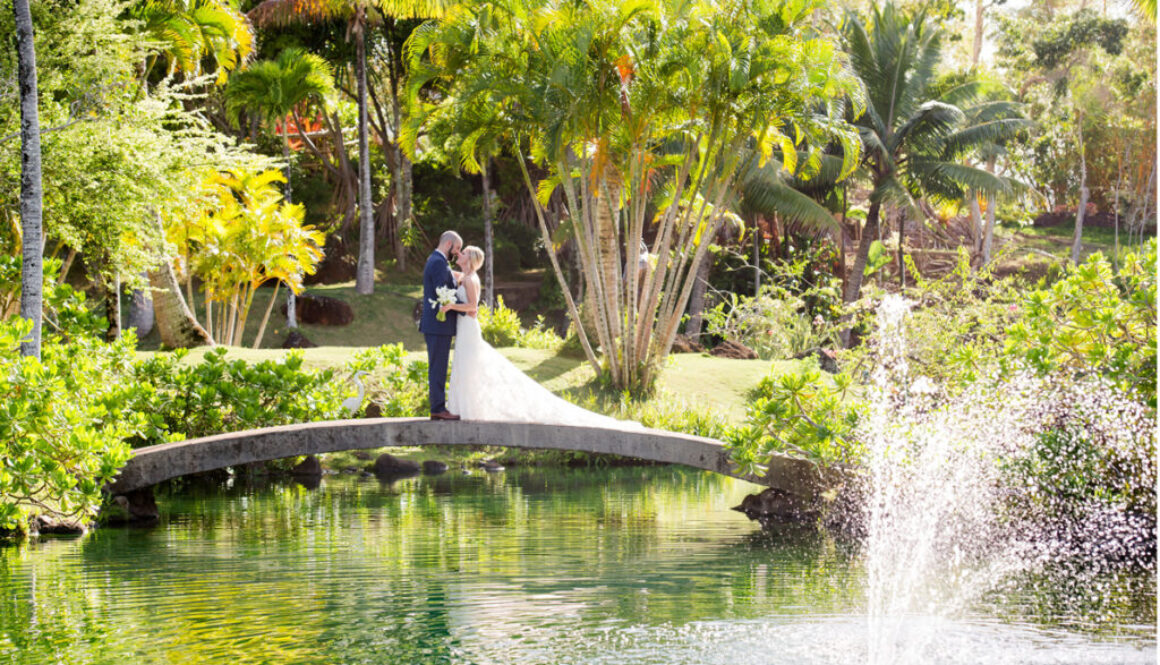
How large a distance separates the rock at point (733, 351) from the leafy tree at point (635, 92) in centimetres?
534

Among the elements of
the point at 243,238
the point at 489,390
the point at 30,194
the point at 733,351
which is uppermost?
the point at 243,238

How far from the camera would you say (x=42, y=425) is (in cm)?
1187

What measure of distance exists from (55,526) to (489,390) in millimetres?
5101

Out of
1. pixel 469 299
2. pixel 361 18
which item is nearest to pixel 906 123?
pixel 361 18

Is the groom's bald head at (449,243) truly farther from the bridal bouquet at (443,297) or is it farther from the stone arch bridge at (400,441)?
the stone arch bridge at (400,441)

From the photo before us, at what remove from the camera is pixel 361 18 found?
32781mm

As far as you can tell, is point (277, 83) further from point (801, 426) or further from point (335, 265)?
point (801, 426)

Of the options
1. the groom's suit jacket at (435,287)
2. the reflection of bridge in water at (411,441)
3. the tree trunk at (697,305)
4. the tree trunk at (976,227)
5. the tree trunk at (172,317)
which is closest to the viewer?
the groom's suit jacket at (435,287)

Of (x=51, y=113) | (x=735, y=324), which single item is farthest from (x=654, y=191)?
(x=51, y=113)

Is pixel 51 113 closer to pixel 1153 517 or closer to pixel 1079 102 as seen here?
pixel 1153 517

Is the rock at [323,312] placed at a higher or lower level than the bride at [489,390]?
higher

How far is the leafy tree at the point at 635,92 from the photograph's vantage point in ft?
63.8

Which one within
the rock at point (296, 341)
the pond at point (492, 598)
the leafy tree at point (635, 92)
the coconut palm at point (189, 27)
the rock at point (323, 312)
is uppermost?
the coconut palm at point (189, 27)

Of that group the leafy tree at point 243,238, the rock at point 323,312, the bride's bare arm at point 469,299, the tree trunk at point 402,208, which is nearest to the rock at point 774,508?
the bride's bare arm at point 469,299
